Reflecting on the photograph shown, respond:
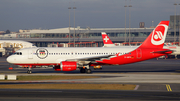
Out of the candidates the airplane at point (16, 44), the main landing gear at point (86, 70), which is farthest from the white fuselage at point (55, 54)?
the airplane at point (16, 44)

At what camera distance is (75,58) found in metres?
39.8

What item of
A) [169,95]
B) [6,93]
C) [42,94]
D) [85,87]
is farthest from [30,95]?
[169,95]

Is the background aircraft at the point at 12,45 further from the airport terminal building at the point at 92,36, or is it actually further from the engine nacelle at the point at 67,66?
the engine nacelle at the point at 67,66

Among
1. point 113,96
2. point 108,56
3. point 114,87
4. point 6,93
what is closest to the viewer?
point 113,96

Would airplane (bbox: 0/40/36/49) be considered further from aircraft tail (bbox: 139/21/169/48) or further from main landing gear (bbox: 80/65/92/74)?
aircraft tail (bbox: 139/21/169/48)

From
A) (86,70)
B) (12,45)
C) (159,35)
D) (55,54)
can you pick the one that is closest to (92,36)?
(12,45)

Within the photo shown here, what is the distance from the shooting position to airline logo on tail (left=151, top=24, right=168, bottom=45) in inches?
1607

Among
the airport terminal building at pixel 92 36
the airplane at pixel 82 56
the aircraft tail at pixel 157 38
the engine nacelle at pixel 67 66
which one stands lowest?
the engine nacelle at pixel 67 66

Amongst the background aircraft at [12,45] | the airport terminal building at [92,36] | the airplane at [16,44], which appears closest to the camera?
the airplane at [16,44]

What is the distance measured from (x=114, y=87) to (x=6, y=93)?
10496 mm

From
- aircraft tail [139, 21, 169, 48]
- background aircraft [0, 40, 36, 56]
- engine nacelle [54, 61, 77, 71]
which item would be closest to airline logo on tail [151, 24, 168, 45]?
aircraft tail [139, 21, 169, 48]

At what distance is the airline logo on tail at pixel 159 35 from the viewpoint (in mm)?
40812

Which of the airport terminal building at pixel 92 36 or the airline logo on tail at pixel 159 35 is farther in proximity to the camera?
the airport terminal building at pixel 92 36

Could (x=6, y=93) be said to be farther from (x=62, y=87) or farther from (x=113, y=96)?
(x=113, y=96)
